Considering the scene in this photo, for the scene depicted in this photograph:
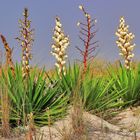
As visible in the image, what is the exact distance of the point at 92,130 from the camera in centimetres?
648

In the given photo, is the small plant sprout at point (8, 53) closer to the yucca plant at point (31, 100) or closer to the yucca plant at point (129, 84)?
the yucca plant at point (31, 100)

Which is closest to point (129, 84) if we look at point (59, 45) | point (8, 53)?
point (59, 45)

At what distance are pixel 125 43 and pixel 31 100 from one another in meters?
3.82

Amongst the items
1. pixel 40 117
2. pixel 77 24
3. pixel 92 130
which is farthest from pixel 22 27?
pixel 92 130

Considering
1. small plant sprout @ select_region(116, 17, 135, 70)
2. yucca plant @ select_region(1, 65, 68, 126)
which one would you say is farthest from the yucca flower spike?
yucca plant @ select_region(1, 65, 68, 126)

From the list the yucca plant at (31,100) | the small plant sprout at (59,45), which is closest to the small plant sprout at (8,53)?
the yucca plant at (31,100)

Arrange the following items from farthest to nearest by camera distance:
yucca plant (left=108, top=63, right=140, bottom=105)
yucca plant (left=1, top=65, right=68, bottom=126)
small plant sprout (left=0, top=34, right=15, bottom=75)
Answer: yucca plant (left=108, top=63, right=140, bottom=105)
yucca plant (left=1, top=65, right=68, bottom=126)
small plant sprout (left=0, top=34, right=15, bottom=75)

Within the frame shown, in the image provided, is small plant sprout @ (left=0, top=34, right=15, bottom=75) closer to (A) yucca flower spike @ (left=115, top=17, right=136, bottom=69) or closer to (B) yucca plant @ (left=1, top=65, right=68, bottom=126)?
(B) yucca plant @ (left=1, top=65, right=68, bottom=126)

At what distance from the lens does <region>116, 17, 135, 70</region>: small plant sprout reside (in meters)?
10.1

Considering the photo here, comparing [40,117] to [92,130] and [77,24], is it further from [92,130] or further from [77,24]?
[77,24]

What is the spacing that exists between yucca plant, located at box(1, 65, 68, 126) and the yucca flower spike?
3150mm

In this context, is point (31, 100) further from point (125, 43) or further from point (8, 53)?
point (125, 43)

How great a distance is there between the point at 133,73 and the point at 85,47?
227 centimetres

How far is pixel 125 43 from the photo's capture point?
33.3ft
